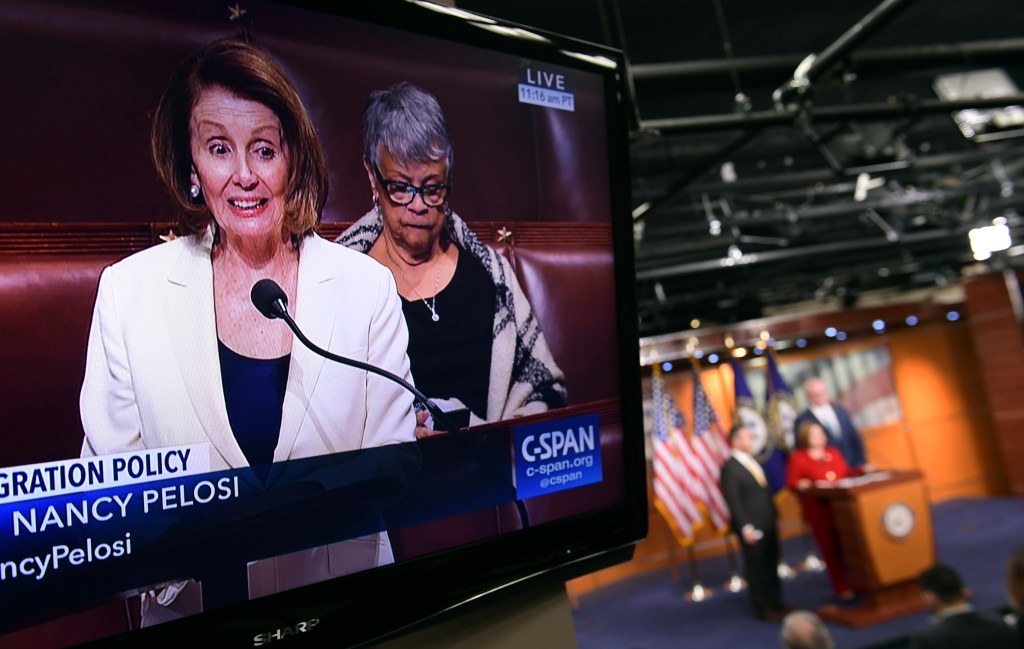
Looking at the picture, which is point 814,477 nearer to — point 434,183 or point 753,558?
point 753,558

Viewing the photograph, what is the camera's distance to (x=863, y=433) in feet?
37.7

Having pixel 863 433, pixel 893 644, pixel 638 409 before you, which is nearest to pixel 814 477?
pixel 893 644

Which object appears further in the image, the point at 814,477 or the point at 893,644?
the point at 814,477

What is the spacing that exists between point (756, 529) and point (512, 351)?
6.34 m

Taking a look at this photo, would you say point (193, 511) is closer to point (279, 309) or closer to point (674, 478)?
point (279, 309)

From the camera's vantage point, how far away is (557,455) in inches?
45.8

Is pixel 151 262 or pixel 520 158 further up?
pixel 520 158

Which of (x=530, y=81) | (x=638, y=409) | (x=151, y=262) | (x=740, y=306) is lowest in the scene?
(x=638, y=409)

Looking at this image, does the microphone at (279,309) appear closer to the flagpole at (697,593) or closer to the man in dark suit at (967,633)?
the man in dark suit at (967,633)

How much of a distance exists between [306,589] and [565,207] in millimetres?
668

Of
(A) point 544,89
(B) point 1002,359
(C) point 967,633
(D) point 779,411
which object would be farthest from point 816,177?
(B) point 1002,359

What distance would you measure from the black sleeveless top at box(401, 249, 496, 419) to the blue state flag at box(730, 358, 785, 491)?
28.6 ft

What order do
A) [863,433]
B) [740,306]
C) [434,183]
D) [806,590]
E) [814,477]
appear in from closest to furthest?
[434,183], [814,477], [806,590], [863,433], [740,306]

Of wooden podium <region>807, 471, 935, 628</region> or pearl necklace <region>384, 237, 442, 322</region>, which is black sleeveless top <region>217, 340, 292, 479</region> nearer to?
pearl necklace <region>384, 237, 442, 322</region>
